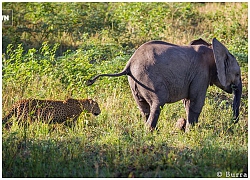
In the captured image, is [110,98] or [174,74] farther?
[110,98]

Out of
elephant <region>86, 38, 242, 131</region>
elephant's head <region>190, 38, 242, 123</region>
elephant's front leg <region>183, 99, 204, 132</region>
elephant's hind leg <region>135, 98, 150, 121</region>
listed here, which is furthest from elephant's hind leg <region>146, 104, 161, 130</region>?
elephant's head <region>190, 38, 242, 123</region>

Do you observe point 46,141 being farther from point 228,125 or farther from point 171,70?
point 228,125

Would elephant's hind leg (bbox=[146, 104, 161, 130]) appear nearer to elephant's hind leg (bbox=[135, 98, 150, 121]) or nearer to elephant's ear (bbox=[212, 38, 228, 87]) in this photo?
elephant's hind leg (bbox=[135, 98, 150, 121])

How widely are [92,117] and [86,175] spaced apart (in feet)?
7.70

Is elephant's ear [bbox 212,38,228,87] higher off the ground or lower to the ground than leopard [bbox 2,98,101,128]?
higher

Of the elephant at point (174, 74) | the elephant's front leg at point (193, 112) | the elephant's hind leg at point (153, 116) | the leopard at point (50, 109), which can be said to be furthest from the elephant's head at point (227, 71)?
the leopard at point (50, 109)

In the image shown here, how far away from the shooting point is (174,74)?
794 cm

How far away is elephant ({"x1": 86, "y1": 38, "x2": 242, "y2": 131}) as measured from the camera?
7844mm

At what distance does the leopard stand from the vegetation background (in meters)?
0.15

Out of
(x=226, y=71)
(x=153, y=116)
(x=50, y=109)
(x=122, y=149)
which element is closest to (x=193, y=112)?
(x=153, y=116)

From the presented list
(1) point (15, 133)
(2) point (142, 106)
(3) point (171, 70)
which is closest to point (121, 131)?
(2) point (142, 106)

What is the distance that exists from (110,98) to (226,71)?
7.13ft

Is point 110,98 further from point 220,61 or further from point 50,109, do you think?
point 220,61

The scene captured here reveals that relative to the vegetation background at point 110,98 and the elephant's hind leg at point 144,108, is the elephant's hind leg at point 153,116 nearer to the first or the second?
the vegetation background at point 110,98
